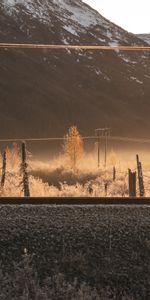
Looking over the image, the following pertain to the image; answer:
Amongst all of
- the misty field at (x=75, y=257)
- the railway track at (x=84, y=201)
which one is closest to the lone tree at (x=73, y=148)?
the railway track at (x=84, y=201)

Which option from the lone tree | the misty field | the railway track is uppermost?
the lone tree

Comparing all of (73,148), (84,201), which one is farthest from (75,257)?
(73,148)

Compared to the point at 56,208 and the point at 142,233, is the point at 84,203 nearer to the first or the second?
the point at 56,208

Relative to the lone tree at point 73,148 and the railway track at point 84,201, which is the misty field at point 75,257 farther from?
the lone tree at point 73,148

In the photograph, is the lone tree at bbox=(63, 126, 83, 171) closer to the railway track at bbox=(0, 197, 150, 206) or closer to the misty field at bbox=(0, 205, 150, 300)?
the railway track at bbox=(0, 197, 150, 206)

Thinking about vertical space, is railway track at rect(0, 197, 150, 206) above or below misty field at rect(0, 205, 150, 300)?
above

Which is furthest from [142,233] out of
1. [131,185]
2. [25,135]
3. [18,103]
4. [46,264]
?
[18,103]

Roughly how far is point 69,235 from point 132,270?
2.59 ft

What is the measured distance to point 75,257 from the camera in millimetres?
6207

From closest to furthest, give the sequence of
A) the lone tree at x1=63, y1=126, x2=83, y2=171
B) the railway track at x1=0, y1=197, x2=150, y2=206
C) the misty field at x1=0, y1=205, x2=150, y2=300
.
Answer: the misty field at x1=0, y1=205, x2=150, y2=300 < the railway track at x1=0, y1=197, x2=150, y2=206 < the lone tree at x1=63, y1=126, x2=83, y2=171

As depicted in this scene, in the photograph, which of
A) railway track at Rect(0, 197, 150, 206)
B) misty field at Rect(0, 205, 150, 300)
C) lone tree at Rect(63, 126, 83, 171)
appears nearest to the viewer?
misty field at Rect(0, 205, 150, 300)

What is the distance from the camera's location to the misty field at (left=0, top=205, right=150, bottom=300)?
584 cm

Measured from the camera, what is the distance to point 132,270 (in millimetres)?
6145

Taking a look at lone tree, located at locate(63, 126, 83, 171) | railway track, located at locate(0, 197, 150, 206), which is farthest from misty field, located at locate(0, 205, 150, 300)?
lone tree, located at locate(63, 126, 83, 171)
